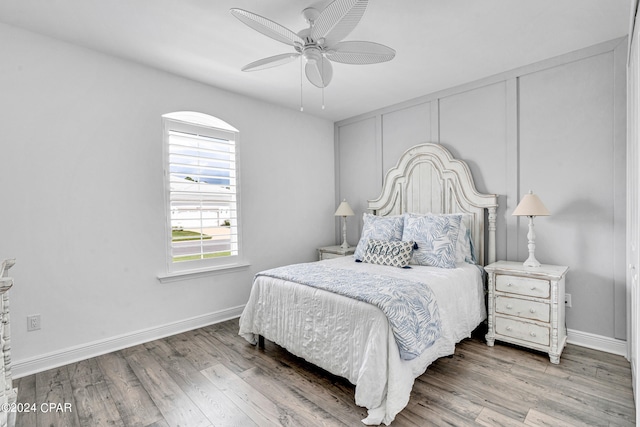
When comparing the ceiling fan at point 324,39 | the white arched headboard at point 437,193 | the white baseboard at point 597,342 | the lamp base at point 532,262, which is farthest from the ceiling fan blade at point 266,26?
the white baseboard at point 597,342

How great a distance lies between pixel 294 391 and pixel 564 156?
3.03m

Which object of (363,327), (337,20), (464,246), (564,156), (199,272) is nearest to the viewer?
(337,20)

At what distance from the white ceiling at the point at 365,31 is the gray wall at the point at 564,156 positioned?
22 centimetres

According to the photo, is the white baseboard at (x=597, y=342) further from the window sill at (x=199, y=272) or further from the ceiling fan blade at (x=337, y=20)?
the window sill at (x=199, y=272)

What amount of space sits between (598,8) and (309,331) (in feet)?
10.00

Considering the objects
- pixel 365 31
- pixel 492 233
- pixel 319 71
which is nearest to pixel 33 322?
pixel 319 71

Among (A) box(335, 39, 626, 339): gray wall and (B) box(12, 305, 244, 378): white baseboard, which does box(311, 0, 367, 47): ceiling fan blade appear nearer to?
(A) box(335, 39, 626, 339): gray wall

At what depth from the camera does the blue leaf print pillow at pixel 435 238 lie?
9.78 ft

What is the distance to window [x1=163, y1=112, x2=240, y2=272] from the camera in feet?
10.7

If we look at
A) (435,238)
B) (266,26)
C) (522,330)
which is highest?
(266,26)

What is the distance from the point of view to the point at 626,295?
2.61 m

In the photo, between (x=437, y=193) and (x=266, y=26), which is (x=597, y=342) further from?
(x=266, y=26)

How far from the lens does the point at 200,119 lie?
11.6ft

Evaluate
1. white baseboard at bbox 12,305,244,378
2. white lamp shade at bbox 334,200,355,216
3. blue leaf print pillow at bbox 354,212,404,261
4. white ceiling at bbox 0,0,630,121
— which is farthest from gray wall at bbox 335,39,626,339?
white baseboard at bbox 12,305,244,378
